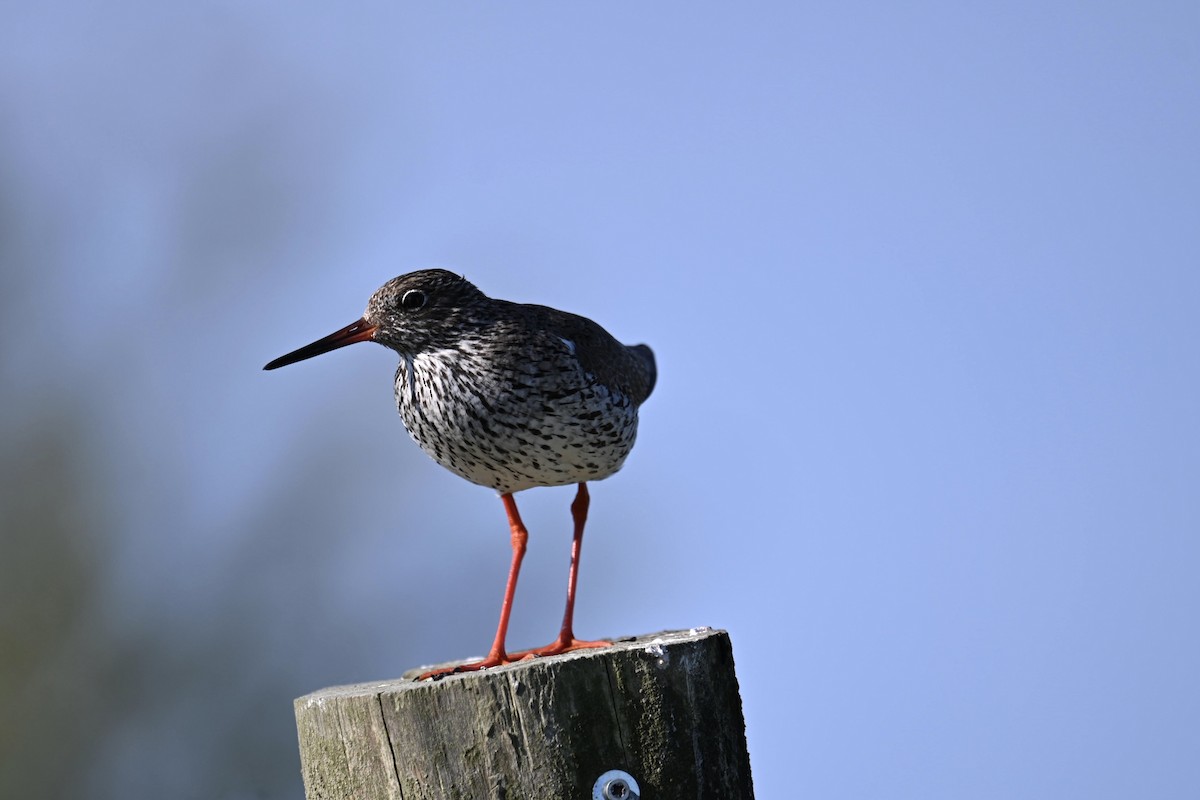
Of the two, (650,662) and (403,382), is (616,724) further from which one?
(403,382)

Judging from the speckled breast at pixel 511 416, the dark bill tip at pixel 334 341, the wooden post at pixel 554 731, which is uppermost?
the dark bill tip at pixel 334 341

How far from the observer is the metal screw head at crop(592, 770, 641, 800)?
3.03 meters

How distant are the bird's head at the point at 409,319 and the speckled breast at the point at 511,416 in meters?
0.08

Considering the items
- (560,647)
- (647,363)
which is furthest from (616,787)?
(647,363)

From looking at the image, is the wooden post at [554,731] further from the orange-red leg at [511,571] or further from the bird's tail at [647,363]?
the bird's tail at [647,363]

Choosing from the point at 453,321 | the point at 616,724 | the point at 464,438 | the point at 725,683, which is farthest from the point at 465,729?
the point at 453,321

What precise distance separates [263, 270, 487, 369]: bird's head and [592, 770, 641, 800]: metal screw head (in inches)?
73.7

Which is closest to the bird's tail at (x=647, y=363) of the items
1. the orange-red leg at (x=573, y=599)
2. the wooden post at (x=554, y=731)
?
the orange-red leg at (x=573, y=599)

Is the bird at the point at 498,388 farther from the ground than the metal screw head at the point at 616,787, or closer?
farther from the ground

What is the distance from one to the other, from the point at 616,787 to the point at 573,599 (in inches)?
60.4

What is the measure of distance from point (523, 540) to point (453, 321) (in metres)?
0.96

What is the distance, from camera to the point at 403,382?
4605 mm

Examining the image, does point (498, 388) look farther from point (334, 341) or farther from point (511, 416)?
point (334, 341)

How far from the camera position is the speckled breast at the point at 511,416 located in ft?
14.0
